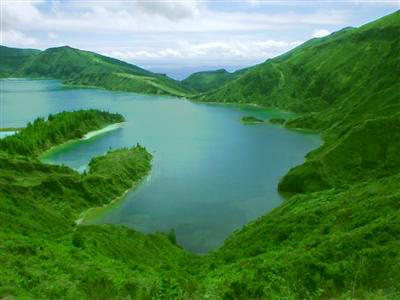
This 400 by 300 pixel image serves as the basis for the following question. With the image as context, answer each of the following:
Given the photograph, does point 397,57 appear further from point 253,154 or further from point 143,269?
point 143,269

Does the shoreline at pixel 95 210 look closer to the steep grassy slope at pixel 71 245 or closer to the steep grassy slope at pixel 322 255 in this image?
the steep grassy slope at pixel 71 245

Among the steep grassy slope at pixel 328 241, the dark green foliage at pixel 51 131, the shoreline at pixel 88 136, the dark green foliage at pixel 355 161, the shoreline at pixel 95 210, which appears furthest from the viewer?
the shoreline at pixel 88 136

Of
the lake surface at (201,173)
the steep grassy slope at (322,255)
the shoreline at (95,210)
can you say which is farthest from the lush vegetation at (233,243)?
the lake surface at (201,173)

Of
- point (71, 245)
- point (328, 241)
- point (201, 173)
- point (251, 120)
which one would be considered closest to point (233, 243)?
point (328, 241)

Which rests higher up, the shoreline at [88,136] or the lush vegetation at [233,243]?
the lush vegetation at [233,243]

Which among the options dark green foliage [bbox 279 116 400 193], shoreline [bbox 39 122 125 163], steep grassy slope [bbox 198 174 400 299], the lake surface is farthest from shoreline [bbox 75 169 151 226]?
shoreline [bbox 39 122 125 163]

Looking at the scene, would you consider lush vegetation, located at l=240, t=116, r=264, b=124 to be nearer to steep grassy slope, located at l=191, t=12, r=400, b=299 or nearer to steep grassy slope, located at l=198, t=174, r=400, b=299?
steep grassy slope, located at l=191, t=12, r=400, b=299

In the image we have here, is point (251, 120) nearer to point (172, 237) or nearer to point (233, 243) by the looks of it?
point (172, 237)
